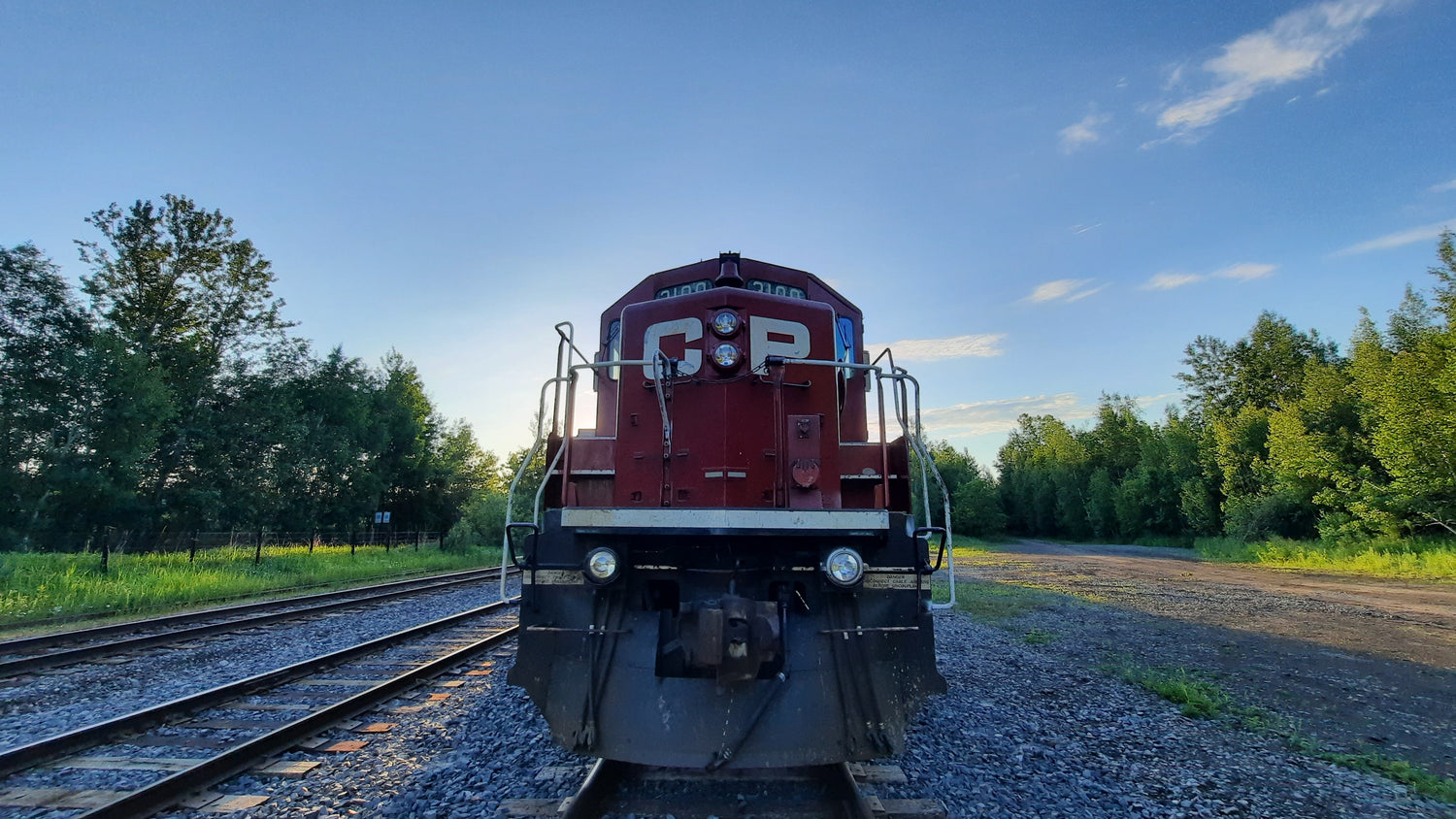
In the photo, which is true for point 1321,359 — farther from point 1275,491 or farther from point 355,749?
point 355,749

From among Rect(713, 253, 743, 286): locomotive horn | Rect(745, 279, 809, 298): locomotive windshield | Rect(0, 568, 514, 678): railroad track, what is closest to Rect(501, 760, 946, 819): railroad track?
Rect(713, 253, 743, 286): locomotive horn

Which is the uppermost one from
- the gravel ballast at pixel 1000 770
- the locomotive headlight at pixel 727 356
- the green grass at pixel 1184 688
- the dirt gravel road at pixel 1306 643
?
the locomotive headlight at pixel 727 356

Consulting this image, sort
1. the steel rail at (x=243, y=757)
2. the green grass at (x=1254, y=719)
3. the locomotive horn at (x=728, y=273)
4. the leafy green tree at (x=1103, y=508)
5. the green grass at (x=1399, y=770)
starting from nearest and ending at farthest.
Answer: the steel rail at (x=243, y=757), the green grass at (x=1399, y=770), the green grass at (x=1254, y=719), the locomotive horn at (x=728, y=273), the leafy green tree at (x=1103, y=508)

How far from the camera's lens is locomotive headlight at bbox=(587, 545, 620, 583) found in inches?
137

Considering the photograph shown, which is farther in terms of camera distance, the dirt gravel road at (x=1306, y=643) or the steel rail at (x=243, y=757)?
the dirt gravel road at (x=1306, y=643)

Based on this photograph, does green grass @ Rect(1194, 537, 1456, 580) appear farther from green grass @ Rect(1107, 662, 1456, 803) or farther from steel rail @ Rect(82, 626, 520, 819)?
steel rail @ Rect(82, 626, 520, 819)

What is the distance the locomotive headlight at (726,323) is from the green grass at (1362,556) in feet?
77.8

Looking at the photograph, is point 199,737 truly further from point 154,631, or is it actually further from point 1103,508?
point 1103,508

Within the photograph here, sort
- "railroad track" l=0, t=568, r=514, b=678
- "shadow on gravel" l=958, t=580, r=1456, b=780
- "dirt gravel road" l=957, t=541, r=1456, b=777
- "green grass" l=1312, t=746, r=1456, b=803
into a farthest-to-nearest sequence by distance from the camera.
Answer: "railroad track" l=0, t=568, r=514, b=678, "dirt gravel road" l=957, t=541, r=1456, b=777, "shadow on gravel" l=958, t=580, r=1456, b=780, "green grass" l=1312, t=746, r=1456, b=803

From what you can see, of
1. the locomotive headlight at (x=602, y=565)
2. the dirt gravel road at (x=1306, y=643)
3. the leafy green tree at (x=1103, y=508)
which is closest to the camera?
the locomotive headlight at (x=602, y=565)

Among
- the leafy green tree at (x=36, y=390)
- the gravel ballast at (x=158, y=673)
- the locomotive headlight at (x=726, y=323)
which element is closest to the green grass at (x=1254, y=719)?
the locomotive headlight at (x=726, y=323)

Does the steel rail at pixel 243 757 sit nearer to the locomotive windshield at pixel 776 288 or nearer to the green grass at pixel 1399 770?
the locomotive windshield at pixel 776 288

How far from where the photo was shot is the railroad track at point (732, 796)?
3.20m

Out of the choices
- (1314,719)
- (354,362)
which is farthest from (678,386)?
(354,362)
